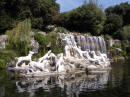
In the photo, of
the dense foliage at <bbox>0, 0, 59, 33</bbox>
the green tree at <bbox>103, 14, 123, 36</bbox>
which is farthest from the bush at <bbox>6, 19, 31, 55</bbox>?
the green tree at <bbox>103, 14, 123, 36</bbox>

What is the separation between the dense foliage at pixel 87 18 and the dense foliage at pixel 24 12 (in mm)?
8084

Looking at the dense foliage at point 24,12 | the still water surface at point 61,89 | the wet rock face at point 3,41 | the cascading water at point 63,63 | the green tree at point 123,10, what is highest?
the green tree at point 123,10

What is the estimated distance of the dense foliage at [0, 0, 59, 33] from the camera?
38.1m

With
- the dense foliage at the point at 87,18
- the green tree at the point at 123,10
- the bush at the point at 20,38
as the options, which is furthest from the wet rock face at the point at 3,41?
the green tree at the point at 123,10

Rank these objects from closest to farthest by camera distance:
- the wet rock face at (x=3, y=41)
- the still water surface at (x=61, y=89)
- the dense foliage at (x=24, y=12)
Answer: the still water surface at (x=61, y=89) → the wet rock face at (x=3, y=41) → the dense foliage at (x=24, y=12)

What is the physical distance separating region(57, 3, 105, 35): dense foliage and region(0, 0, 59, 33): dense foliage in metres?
8.08

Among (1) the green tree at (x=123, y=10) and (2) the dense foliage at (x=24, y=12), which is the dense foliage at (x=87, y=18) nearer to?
(2) the dense foliage at (x=24, y=12)

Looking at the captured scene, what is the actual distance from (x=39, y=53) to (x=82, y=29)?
21.3m

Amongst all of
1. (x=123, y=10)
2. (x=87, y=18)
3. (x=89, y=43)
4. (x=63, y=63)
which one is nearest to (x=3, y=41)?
(x=63, y=63)

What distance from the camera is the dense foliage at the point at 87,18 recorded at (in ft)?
169

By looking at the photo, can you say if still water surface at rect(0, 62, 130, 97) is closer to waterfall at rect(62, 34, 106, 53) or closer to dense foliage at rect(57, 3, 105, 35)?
waterfall at rect(62, 34, 106, 53)

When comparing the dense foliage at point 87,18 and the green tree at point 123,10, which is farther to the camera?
the green tree at point 123,10

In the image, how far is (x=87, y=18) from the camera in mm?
51781

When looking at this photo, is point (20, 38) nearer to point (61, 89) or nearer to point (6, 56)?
point (6, 56)
